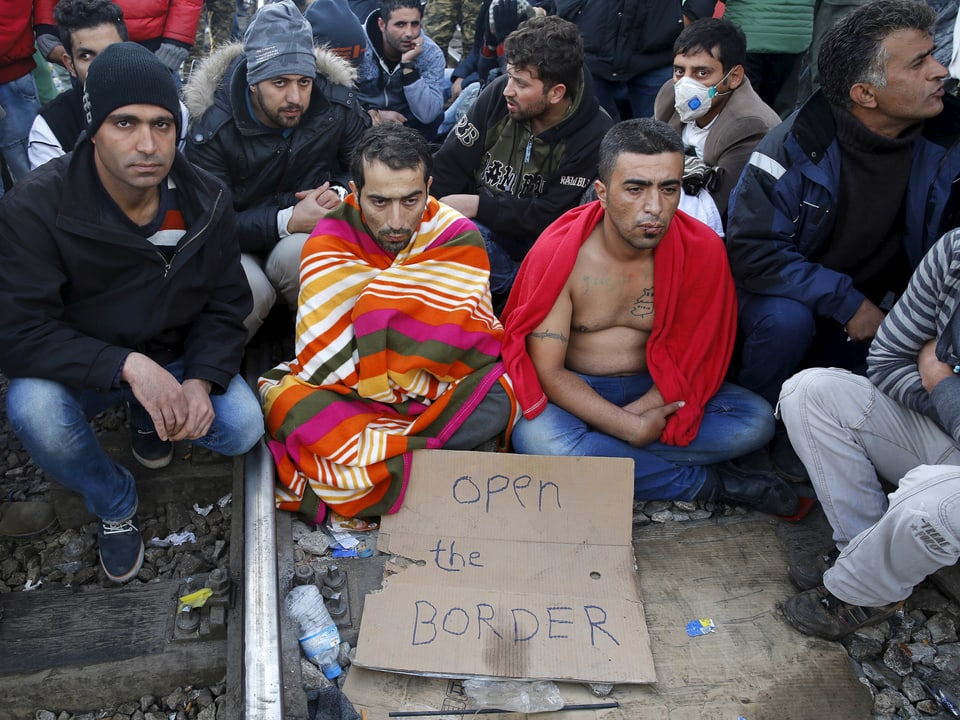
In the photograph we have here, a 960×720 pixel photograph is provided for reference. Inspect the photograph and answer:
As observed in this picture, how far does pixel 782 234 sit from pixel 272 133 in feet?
9.14

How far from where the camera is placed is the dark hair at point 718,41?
4.43 m

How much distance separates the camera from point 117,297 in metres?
3.24

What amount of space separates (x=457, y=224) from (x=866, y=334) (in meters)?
1.98

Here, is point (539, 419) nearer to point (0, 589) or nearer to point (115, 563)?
point (115, 563)

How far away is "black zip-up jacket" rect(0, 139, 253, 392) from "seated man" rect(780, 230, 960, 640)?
8.13 feet

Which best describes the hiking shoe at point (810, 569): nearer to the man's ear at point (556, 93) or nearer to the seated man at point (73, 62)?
the man's ear at point (556, 93)

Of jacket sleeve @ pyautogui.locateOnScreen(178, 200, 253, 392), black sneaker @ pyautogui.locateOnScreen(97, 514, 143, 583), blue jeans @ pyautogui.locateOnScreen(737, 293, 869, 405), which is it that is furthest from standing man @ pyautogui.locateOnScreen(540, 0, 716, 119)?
black sneaker @ pyautogui.locateOnScreen(97, 514, 143, 583)

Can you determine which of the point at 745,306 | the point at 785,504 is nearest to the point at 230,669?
the point at 785,504

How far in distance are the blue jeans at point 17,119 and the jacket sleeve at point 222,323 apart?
290 cm

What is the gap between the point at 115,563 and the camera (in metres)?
3.23

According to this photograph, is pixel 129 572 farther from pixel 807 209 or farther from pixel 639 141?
pixel 807 209

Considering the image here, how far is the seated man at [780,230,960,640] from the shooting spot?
8.98 feet

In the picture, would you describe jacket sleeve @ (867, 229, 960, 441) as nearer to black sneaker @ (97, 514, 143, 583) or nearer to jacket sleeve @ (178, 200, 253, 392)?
jacket sleeve @ (178, 200, 253, 392)

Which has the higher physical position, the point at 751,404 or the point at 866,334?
the point at 866,334
